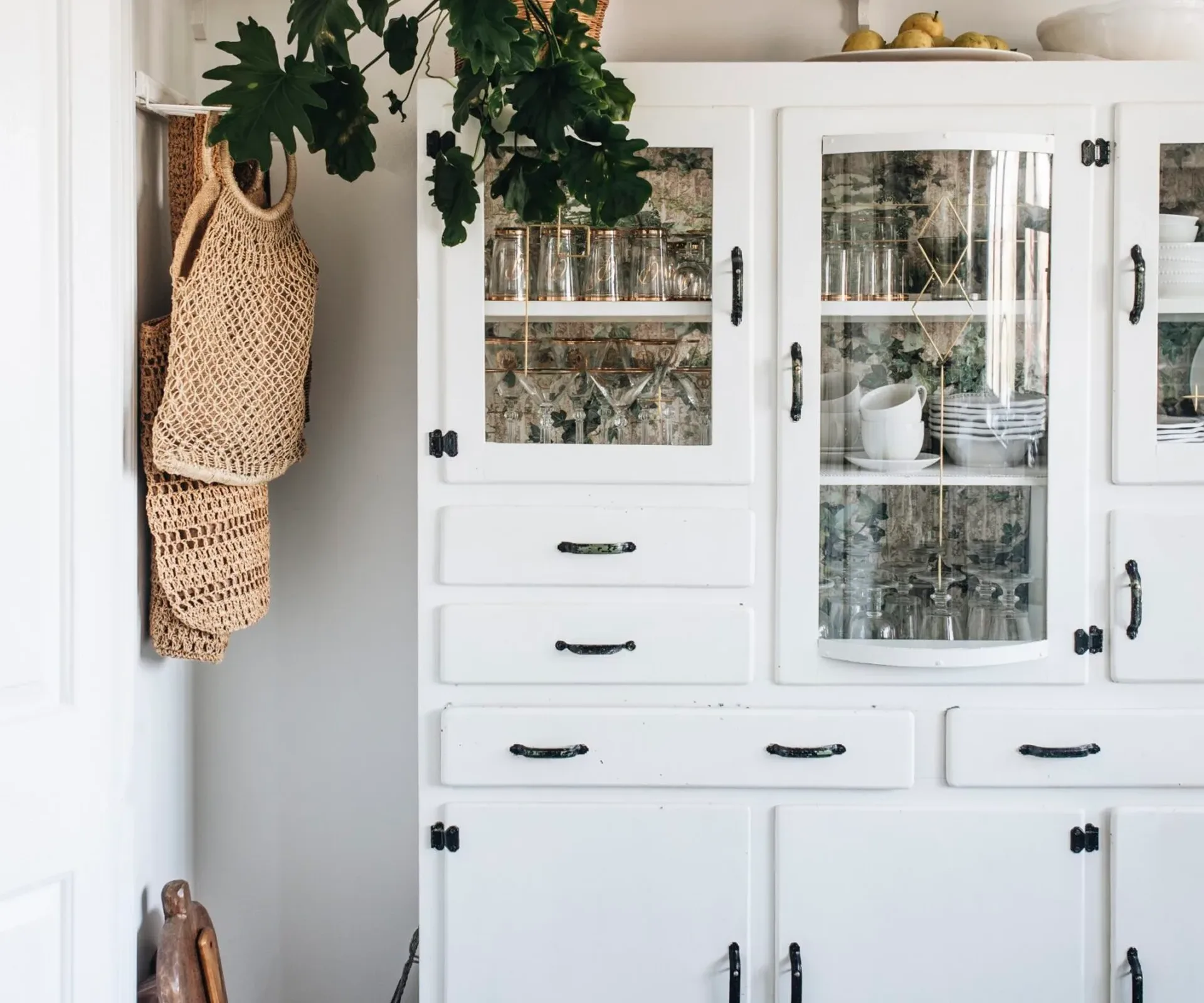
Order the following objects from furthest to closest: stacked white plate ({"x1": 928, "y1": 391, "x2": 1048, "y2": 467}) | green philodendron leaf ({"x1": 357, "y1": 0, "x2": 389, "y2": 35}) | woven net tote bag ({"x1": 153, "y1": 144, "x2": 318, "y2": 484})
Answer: stacked white plate ({"x1": 928, "y1": 391, "x2": 1048, "y2": 467}) < woven net tote bag ({"x1": 153, "y1": 144, "x2": 318, "y2": 484}) < green philodendron leaf ({"x1": 357, "y1": 0, "x2": 389, "y2": 35})

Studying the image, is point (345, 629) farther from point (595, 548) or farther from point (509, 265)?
point (509, 265)

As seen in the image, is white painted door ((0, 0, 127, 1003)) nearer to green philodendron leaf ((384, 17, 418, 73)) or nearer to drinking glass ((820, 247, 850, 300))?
green philodendron leaf ((384, 17, 418, 73))

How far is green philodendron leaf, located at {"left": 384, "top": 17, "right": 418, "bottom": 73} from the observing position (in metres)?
1.64

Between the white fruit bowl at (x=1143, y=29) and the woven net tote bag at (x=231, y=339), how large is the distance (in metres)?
1.37

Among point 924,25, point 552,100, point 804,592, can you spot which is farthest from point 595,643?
point 924,25

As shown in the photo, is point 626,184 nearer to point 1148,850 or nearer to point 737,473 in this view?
point 737,473

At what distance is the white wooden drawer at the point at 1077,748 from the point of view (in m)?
1.70

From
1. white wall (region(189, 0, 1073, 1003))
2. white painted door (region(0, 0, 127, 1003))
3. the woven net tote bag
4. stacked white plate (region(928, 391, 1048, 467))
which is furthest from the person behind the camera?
white wall (region(189, 0, 1073, 1003))

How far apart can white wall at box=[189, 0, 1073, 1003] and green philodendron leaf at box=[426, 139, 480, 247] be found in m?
0.44

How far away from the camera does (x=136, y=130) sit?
1.69m

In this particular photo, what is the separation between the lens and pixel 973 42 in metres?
1.77

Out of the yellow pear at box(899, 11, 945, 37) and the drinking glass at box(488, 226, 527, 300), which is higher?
the yellow pear at box(899, 11, 945, 37)

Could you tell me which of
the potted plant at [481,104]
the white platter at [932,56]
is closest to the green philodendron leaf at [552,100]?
the potted plant at [481,104]

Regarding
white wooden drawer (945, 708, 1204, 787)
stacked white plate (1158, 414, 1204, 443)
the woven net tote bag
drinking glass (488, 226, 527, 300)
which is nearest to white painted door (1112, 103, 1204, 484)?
stacked white plate (1158, 414, 1204, 443)
